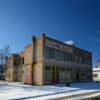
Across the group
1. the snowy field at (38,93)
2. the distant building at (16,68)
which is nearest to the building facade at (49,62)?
the snowy field at (38,93)

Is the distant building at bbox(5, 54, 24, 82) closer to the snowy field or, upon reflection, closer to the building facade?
the building facade

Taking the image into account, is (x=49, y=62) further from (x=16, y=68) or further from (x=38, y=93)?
(x=16, y=68)

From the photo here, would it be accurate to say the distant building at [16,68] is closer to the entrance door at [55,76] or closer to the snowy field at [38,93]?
the entrance door at [55,76]

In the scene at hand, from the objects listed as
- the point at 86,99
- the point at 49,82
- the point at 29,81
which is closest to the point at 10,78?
the point at 29,81

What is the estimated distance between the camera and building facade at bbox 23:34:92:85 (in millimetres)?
29764

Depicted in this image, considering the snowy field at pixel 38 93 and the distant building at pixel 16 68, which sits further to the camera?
the distant building at pixel 16 68

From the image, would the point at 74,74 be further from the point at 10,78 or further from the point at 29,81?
the point at 10,78

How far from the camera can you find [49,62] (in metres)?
30.7

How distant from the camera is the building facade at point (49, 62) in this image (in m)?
29.8

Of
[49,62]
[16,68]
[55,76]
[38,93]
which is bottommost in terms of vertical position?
[38,93]

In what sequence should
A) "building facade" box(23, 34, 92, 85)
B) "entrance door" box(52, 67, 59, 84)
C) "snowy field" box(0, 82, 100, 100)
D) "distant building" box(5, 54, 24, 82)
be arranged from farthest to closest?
1. "distant building" box(5, 54, 24, 82)
2. "entrance door" box(52, 67, 59, 84)
3. "building facade" box(23, 34, 92, 85)
4. "snowy field" box(0, 82, 100, 100)

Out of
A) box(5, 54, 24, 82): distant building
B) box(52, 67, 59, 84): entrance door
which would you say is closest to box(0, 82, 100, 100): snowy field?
box(52, 67, 59, 84): entrance door

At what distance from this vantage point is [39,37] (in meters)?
30.5

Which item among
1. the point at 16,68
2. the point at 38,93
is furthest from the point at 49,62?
the point at 16,68
